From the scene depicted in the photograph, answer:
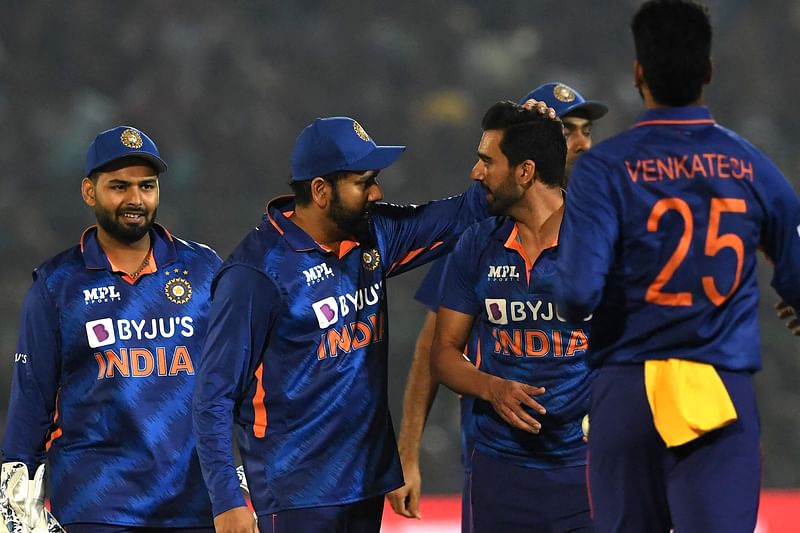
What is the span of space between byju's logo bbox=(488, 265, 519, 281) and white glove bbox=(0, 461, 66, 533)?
1.37 meters

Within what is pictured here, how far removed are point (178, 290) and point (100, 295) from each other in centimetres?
21

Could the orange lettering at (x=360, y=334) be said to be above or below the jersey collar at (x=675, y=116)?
below

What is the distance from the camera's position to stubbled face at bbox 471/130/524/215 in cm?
345

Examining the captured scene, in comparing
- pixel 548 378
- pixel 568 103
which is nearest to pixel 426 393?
pixel 548 378

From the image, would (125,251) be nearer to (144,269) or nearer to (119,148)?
(144,269)

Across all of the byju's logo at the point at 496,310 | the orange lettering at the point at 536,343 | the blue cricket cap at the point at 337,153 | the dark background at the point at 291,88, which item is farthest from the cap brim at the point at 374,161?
the dark background at the point at 291,88

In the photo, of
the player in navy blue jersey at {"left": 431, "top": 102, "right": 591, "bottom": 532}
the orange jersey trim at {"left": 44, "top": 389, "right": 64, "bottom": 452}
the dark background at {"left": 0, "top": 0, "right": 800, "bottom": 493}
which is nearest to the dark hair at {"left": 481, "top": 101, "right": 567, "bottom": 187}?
the player in navy blue jersey at {"left": 431, "top": 102, "right": 591, "bottom": 532}

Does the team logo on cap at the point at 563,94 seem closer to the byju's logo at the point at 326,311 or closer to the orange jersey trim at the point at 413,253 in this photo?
the orange jersey trim at the point at 413,253

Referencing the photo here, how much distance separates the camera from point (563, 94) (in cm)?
446

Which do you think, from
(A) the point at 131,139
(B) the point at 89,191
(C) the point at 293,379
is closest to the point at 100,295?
(B) the point at 89,191

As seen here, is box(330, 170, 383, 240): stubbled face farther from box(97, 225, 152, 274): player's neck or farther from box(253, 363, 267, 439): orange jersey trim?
box(97, 225, 152, 274): player's neck

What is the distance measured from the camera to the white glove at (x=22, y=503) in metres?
3.66

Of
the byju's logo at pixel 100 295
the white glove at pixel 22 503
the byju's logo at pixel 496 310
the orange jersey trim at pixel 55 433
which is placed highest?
the byju's logo at pixel 100 295

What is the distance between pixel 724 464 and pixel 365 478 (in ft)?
3.52
